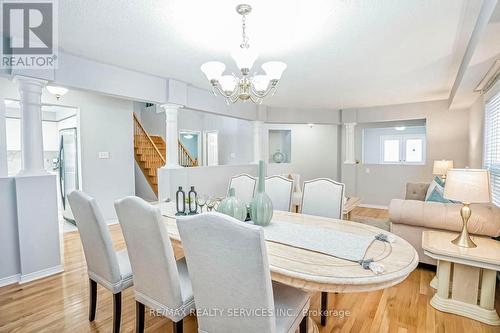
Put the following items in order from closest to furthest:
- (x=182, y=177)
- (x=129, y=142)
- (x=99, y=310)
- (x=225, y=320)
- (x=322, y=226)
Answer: (x=225, y=320) < (x=322, y=226) < (x=99, y=310) < (x=182, y=177) < (x=129, y=142)

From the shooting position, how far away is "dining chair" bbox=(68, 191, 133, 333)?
1.68 metres

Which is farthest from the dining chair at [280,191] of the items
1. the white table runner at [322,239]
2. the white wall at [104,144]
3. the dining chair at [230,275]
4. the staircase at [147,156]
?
the staircase at [147,156]

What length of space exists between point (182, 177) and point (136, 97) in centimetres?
140

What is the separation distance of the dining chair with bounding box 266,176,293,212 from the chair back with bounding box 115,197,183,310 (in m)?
1.55

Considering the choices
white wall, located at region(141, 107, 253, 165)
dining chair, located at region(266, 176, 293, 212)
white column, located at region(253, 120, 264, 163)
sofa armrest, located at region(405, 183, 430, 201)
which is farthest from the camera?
white wall, located at region(141, 107, 253, 165)

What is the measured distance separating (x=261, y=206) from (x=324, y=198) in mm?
889

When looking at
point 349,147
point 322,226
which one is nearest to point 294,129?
point 349,147

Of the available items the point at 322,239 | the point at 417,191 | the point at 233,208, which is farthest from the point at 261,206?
the point at 417,191

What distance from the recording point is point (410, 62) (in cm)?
309

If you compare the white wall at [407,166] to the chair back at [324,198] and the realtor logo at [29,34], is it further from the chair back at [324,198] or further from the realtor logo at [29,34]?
the realtor logo at [29,34]

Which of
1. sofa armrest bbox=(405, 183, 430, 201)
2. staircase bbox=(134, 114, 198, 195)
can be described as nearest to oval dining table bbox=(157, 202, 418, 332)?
sofa armrest bbox=(405, 183, 430, 201)

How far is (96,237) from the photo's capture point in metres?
1.72

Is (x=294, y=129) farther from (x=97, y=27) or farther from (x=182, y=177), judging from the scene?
(x=97, y=27)

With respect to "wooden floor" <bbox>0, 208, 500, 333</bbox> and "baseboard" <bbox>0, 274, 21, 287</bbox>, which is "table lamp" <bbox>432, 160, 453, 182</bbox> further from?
"baseboard" <bbox>0, 274, 21, 287</bbox>
